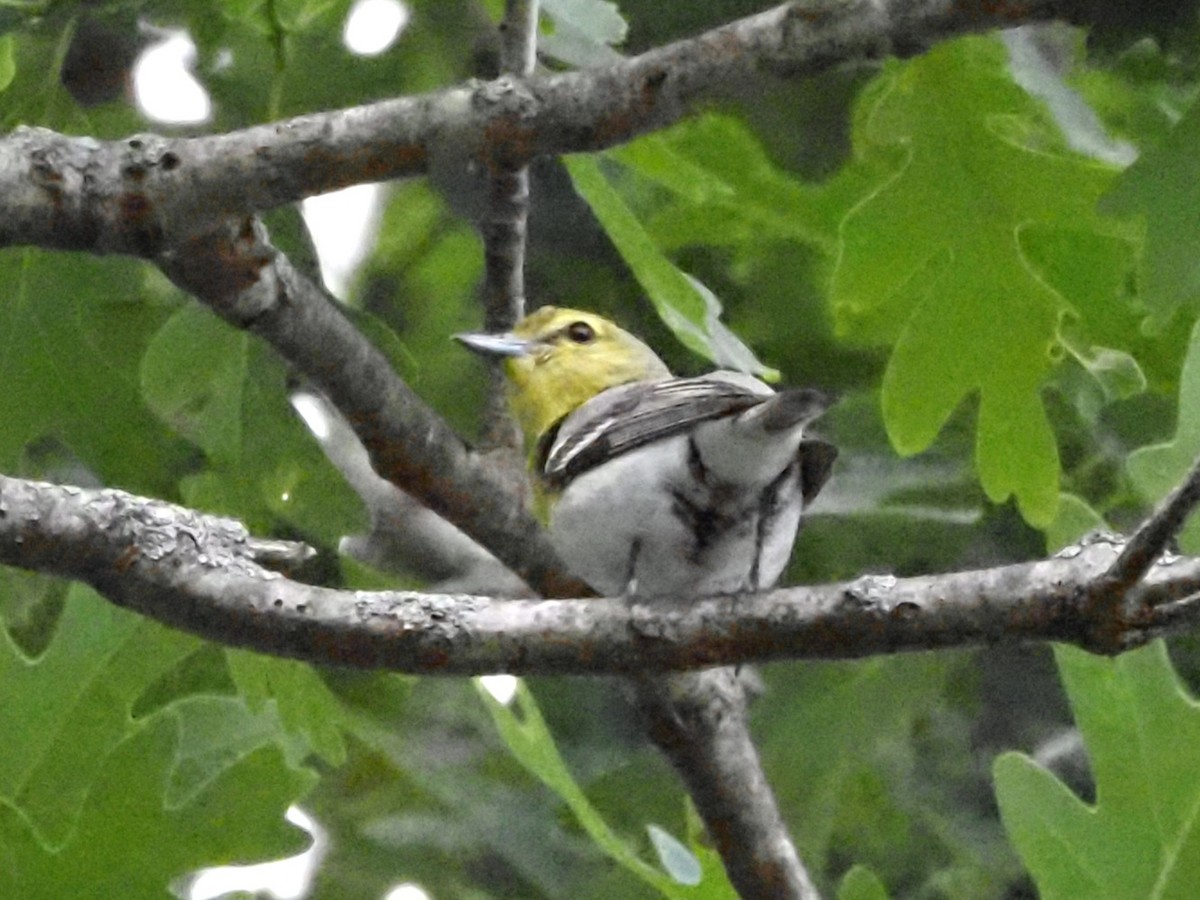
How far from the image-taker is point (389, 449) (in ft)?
7.82

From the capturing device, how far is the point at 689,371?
3.38m

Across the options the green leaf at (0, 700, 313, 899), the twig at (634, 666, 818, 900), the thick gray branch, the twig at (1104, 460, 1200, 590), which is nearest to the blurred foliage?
the green leaf at (0, 700, 313, 899)

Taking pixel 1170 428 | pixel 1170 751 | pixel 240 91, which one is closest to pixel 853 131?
pixel 1170 428

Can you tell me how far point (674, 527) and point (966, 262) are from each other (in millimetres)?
617

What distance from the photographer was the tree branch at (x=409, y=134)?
1.88 metres

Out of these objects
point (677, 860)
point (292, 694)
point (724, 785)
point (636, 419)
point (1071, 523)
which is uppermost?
point (636, 419)

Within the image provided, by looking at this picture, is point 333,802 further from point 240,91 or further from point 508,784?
point 240,91

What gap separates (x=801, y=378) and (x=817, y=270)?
0.20 metres

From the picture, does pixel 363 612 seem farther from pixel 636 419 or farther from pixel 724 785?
pixel 724 785

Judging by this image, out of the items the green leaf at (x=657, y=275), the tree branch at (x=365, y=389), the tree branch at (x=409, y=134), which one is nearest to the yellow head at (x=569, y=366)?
the tree branch at (x=365, y=389)

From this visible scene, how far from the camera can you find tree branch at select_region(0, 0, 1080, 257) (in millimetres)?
1877

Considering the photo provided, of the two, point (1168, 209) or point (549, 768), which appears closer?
point (1168, 209)

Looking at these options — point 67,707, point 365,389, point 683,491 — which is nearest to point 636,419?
point 683,491

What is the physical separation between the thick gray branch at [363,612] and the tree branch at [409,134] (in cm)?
29
